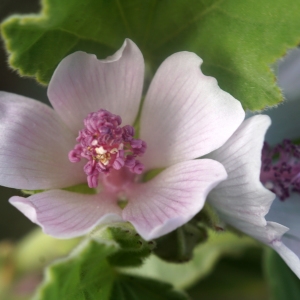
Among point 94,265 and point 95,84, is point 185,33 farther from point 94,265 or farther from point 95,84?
point 94,265

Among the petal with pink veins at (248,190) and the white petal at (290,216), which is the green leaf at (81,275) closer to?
the petal with pink veins at (248,190)

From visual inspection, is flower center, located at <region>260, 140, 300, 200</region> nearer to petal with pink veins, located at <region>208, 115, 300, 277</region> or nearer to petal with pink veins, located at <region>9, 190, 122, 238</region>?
petal with pink veins, located at <region>208, 115, 300, 277</region>

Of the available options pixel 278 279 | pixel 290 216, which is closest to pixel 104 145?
pixel 290 216

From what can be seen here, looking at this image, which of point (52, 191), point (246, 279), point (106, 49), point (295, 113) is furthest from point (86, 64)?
point (246, 279)

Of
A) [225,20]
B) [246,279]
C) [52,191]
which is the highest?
[225,20]

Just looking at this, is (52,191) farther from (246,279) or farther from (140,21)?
(246,279)

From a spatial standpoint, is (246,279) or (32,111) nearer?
(32,111)

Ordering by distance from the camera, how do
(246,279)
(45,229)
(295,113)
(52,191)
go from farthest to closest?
(246,279), (295,113), (52,191), (45,229)

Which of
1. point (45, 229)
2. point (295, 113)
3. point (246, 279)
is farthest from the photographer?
point (246, 279)
